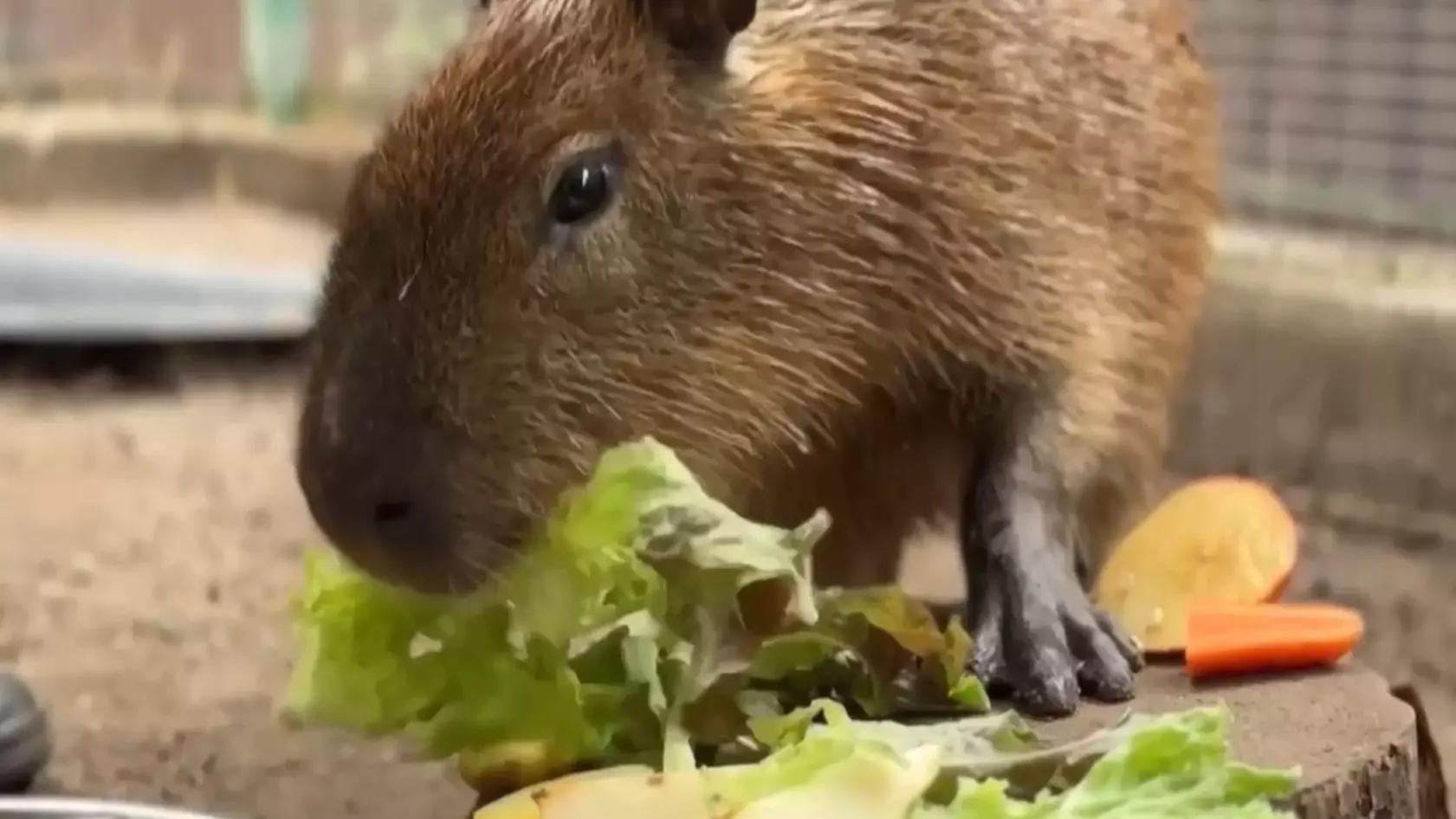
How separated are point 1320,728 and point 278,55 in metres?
3.53

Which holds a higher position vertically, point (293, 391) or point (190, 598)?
point (190, 598)

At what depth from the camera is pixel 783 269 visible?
1169 mm

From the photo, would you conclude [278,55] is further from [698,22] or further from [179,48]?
[698,22]

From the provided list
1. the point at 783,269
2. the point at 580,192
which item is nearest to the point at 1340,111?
the point at 783,269

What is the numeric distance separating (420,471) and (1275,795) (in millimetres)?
468

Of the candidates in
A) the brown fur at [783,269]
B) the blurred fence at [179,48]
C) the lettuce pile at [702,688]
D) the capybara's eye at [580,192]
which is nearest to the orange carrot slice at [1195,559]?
the brown fur at [783,269]

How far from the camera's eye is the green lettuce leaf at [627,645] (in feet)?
3.36

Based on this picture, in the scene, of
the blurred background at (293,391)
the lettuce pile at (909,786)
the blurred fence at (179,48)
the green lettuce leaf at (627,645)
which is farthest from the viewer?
the blurred fence at (179,48)

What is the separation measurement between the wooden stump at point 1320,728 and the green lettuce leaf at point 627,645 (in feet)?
0.40

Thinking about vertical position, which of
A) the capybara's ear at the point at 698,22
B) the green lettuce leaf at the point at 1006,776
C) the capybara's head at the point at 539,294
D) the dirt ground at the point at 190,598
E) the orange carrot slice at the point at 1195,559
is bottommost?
the dirt ground at the point at 190,598

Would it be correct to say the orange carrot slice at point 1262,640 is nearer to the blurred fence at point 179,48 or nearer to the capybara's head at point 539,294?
the capybara's head at point 539,294

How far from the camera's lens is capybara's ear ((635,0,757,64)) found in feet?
3.76

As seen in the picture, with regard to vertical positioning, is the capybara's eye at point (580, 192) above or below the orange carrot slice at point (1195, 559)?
above

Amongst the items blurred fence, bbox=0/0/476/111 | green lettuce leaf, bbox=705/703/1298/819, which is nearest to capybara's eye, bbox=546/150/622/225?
green lettuce leaf, bbox=705/703/1298/819
